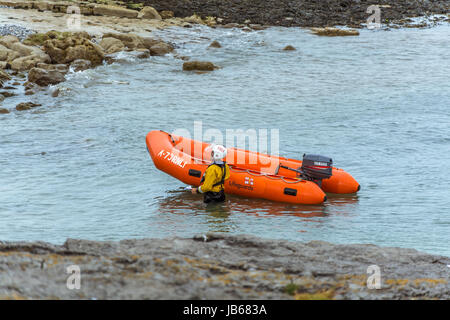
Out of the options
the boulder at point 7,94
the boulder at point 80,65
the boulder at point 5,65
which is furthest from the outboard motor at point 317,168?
the boulder at point 5,65

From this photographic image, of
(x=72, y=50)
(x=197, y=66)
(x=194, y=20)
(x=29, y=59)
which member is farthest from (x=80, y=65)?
(x=194, y=20)

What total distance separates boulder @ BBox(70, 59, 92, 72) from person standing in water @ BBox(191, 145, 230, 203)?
39.3 ft

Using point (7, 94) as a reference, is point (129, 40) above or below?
above

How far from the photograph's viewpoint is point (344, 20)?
97.6 ft

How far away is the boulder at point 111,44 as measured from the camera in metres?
22.1

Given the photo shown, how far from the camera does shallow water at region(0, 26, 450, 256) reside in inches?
338

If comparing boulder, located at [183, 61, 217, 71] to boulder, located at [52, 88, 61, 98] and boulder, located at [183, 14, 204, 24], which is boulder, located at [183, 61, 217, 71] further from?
boulder, located at [183, 14, 204, 24]

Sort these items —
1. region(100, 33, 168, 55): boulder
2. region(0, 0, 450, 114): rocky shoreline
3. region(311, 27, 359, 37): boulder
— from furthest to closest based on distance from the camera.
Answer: region(311, 27, 359, 37): boulder
region(100, 33, 168, 55): boulder
region(0, 0, 450, 114): rocky shoreline

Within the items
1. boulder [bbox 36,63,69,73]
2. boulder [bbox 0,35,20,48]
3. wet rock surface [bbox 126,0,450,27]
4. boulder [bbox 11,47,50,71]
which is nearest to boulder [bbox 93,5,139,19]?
wet rock surface [bbox 126,0,450,27]

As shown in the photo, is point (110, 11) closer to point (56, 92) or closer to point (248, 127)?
point (56, 92)

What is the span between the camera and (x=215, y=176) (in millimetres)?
9031

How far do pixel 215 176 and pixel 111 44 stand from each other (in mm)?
14957
